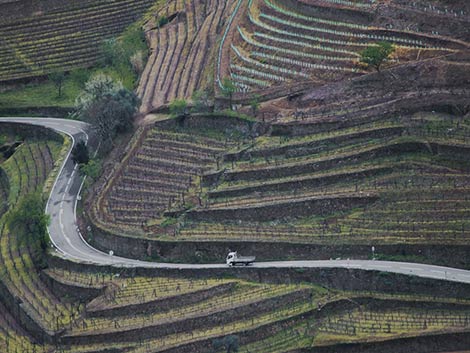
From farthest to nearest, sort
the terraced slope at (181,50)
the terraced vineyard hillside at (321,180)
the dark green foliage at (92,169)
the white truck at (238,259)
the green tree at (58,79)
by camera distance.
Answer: the green tree at (58,79), the terraced slope at (181,50), the dark green foliage at (92,169), the white truck at (238,259), the terraced vineyard hillside at (321,180)

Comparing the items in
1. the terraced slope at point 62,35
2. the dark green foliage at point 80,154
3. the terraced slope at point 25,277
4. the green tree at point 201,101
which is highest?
the green tree at point 201,101

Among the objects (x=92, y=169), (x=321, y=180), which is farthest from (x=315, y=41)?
(x=92, y=169)

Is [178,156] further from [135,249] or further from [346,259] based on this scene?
[346,259]

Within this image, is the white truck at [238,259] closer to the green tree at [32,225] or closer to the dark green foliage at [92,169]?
the green tree at [32,225]

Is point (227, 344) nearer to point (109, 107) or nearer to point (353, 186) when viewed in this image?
point (353, 186)

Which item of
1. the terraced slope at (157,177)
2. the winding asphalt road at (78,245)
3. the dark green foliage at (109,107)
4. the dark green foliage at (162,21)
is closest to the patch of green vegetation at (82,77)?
the dark green foliage at (162,21)

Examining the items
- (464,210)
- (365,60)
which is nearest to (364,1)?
(365,60)
